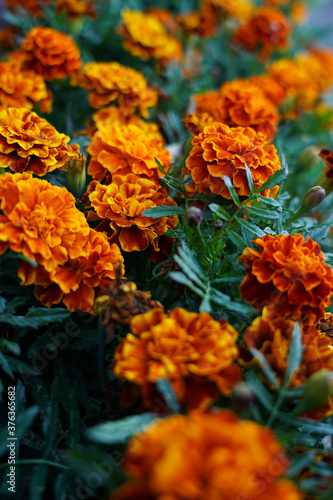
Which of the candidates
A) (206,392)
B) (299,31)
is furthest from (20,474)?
(299,31)

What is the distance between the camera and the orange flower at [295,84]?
1.42 metres

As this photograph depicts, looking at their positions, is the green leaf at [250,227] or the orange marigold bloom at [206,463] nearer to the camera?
the orange marigold bloom at [206,463]

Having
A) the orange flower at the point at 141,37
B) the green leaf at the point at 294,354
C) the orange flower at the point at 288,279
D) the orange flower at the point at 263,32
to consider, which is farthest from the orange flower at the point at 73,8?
the green leaf at the point at 294,354

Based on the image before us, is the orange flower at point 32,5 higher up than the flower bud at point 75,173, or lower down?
higher up

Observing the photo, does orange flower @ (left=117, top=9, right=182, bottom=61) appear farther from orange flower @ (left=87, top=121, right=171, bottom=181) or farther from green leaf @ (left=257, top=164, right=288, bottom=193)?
green leaf @ (left=257, top=164, right=288, bottom=193)

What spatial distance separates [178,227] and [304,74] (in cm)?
107

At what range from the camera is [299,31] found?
2.15 metres

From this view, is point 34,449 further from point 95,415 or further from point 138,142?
point 138,142

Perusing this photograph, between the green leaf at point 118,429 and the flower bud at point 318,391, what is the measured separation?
0.18 meters

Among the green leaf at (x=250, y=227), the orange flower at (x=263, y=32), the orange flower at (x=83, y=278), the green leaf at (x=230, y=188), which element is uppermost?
the orange flower at (x=263, y=32)

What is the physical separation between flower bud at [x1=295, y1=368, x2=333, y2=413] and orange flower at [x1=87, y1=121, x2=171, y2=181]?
1.54ft

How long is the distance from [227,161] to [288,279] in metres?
0.24

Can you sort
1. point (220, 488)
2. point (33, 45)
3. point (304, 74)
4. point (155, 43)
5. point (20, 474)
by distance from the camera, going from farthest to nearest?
point (304, 74) → point (155, 43) → point (33, 45) → point (20, 474) → point (220, 488)

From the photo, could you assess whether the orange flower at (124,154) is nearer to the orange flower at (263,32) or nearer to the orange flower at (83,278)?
the orange flower at (83,278)
